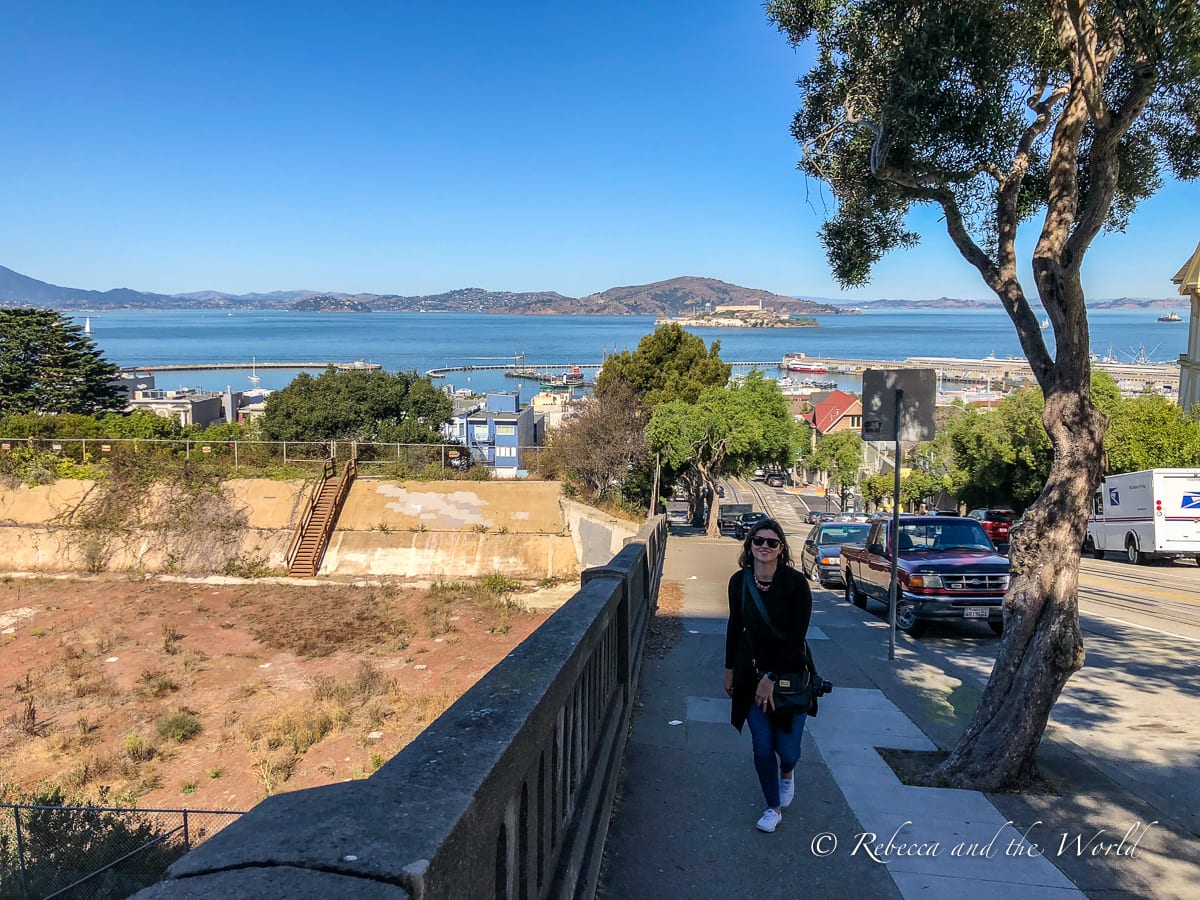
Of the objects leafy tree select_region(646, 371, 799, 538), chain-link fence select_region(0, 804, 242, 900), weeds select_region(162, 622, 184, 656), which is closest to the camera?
chain-link fence select_region(0, 804, 242, 900)

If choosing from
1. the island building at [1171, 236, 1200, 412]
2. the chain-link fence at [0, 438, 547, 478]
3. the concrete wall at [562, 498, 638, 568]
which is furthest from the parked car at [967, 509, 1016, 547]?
the chain-link fence at [0, 438, 547, 478]

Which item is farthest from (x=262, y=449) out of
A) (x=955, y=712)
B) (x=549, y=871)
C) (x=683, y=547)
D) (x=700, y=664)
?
(x=549, y=871)

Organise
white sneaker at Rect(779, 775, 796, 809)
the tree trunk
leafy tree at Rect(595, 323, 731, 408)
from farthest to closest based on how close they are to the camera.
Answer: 1. leafy tree at Rect(595, 323, 731, 408)
2. the tree trunk
3. white sneaker at Rect(779, 775, 796, 809)

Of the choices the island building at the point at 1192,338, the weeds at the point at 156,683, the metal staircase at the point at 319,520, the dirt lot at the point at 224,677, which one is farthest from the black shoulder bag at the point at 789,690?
the island building at the point at 1192,338

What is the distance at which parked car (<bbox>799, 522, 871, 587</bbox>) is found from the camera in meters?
17.9

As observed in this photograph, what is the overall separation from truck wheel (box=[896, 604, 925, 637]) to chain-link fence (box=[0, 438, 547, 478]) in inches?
803

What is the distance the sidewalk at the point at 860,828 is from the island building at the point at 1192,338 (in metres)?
43.5

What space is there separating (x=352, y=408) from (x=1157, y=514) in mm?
38705

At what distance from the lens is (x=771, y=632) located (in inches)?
178

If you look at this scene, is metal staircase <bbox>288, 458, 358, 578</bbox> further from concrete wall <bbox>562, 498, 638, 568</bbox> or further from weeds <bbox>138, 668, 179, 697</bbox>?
weeds <bbox>138, 668, 179, 697</bbox>

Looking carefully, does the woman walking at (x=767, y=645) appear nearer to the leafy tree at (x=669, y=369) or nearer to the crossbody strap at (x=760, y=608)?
the crossbody strap at (x=760, y=608)

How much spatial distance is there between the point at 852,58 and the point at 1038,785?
19.9 ft

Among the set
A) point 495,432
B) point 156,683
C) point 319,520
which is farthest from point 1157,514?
point 495,432

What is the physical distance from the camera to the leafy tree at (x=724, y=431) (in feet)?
120
